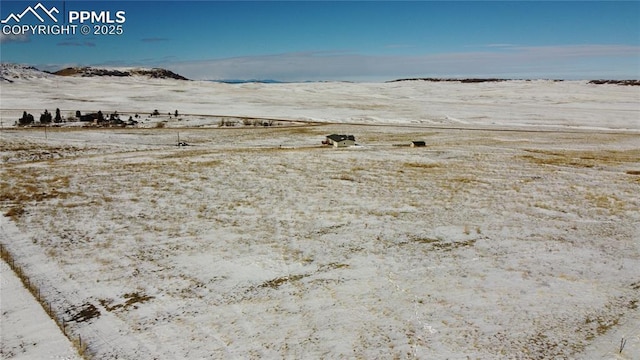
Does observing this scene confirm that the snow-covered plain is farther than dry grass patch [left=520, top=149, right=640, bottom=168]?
No

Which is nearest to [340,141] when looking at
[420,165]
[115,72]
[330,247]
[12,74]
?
[420,165]

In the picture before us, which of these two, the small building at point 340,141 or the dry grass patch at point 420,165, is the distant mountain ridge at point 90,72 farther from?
the dry grass patch at point 420,165

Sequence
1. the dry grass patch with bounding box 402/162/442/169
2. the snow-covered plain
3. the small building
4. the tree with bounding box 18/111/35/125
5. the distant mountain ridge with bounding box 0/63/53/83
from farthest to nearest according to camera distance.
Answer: the distant mountain ridge with bounding box 0/63/53/83, the tree with bounding box 18/111/35/125, the small building, the dry grass patch with bounding box 402/162/442/169, the snow-covered plain

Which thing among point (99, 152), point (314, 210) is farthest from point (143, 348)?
point (99, 152)

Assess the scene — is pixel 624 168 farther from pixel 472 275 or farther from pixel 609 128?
pixel 609 128

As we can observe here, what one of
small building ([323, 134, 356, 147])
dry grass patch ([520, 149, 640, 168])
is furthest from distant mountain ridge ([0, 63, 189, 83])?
dry grass patch ([520, 149, 640, 168])

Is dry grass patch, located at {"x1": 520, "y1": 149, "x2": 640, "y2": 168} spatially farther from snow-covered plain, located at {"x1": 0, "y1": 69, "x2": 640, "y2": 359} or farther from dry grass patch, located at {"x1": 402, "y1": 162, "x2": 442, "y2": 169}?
dry grass patch, located at {"x1": 402, "y1": 162, "x2": 442, "y2": 169}

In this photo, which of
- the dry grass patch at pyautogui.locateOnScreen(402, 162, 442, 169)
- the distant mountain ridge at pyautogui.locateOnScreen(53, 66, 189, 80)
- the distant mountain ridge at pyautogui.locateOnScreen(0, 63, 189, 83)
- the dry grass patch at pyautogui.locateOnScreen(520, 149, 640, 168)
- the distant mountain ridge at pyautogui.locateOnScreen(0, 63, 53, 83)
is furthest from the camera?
the distant mountain ridge at pyautogui.locateOnScreen(53, 66, 189, 80)

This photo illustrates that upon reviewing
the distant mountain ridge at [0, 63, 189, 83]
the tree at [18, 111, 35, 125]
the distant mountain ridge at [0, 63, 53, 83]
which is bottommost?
the tree at [18, 111, 35, 125]
